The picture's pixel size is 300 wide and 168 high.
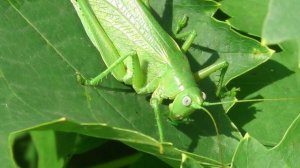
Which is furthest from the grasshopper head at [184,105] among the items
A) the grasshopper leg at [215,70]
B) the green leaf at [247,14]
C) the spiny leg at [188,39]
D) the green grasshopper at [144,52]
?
the green leaf at [247,14]

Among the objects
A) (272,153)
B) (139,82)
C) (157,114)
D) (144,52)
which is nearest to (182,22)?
(144,52)

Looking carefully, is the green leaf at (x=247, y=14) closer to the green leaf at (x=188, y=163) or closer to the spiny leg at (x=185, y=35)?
the spiny leg at (x=185, y=35)

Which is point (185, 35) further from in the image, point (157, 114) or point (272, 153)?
point (272, 153)

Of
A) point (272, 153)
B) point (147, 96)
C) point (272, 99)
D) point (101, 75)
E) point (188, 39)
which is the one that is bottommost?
point (272, 99)

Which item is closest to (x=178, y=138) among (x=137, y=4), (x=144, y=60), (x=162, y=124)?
(x=162, y=124)

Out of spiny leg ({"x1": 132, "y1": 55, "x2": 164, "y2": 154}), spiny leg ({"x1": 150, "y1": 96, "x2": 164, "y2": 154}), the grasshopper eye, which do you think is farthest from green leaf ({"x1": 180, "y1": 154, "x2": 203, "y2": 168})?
the grasshopper eye

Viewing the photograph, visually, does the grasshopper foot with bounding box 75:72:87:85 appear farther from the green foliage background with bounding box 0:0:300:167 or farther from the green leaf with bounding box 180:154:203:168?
the green leaf with bounding box 180:154:203:168
